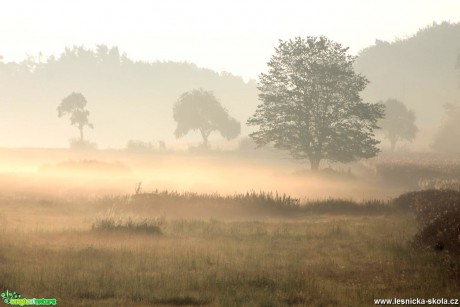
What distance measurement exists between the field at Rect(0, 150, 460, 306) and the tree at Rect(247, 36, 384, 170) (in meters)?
17.2

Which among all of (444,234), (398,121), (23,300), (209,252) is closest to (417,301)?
(444,234)

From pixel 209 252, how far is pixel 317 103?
103 ft

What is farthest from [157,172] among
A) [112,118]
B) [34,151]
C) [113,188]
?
[112,118]

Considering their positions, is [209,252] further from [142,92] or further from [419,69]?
[142,92]

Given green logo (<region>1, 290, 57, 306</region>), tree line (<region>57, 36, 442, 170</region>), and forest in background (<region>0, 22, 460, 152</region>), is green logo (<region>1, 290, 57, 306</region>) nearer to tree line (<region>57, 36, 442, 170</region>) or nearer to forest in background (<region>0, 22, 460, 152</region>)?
tree line (<region>57, 36, 442, 170</region>)

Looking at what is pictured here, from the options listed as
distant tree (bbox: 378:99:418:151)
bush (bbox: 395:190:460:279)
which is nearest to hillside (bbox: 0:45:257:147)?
distant tree (bbox: 378:99:418:151)

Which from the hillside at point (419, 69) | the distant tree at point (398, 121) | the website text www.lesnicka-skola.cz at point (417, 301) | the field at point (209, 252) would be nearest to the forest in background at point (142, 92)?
the hillside at point (419, 69)

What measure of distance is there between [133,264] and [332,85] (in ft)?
110

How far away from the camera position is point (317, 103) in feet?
145

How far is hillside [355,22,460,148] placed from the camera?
134 m

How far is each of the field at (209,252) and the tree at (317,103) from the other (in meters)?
17.2

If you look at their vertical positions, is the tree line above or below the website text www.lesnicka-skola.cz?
above

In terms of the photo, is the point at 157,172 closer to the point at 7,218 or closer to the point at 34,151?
the point at 34,151

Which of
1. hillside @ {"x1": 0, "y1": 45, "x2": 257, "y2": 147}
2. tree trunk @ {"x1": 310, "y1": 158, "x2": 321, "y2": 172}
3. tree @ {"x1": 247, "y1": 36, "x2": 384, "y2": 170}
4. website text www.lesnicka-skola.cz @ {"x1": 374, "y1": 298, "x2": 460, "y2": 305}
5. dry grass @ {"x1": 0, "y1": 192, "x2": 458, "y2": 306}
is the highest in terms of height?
hillside @ {"x1": 0, "y1": 45, "x2": 257, "y2": 147}
